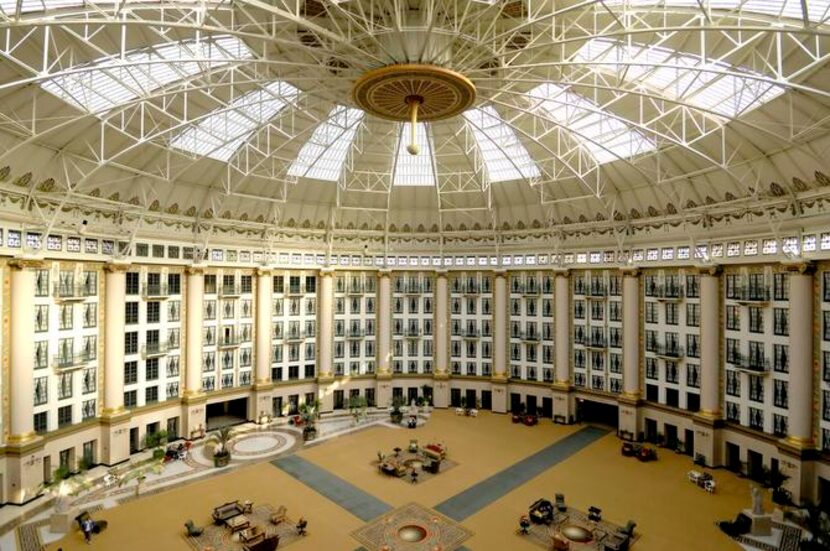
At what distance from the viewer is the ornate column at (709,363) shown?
34406 millimetres

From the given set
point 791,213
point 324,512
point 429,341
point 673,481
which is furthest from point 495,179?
point 324,512

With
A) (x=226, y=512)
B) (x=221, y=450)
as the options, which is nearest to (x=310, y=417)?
(x=221, y=450)

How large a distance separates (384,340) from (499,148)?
2247 centimetres

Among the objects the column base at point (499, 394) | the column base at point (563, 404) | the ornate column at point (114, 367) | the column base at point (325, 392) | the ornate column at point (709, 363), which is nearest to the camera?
the ornate column at point (114, 367)

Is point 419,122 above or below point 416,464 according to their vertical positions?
above

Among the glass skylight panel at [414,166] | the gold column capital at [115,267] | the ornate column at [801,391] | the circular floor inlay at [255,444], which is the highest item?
the glass skylight panel at [414,166]

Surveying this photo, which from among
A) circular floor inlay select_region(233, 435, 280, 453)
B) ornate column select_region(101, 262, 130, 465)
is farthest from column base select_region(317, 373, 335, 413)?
ornate column select_region(101, 262, 130, 465)

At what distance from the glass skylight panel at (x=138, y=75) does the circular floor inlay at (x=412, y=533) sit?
25817 mm

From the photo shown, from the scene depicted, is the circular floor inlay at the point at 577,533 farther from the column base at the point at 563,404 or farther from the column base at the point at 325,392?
the column base at the point at 325,392

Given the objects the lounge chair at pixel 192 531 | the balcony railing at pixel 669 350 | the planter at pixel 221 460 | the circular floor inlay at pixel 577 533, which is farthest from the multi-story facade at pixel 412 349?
the circular floor inlay at pixel 577 533

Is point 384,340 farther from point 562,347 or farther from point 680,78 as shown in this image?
point 680,78

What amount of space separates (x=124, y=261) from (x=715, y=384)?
44.0 metres

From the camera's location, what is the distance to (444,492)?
29609mm

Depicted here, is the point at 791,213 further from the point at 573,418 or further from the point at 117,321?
the point at 117,321
